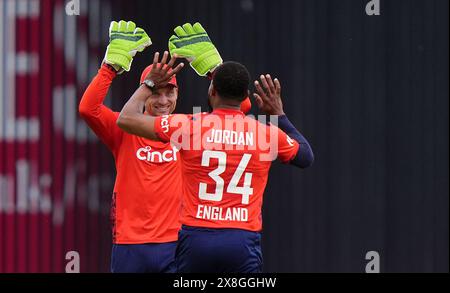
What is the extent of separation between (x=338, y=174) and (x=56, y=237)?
7.65 feet

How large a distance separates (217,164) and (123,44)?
1236 mm

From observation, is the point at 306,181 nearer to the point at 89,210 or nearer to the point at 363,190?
the point at 363,190

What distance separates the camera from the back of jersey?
4.72 meters

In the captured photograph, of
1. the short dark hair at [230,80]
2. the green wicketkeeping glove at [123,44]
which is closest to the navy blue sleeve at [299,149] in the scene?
the short dark hair at [230,80]

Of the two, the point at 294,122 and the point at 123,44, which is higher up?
the point at 123,44

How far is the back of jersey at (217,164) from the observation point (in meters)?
4.72

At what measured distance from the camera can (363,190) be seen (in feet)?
24.2

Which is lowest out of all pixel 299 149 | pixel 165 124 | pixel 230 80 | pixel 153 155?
pixel 153 155

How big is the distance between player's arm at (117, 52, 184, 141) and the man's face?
1.05 meters

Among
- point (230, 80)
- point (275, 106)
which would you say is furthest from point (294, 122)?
point (230, 80)

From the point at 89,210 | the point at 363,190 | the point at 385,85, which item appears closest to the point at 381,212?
the point at 363,190

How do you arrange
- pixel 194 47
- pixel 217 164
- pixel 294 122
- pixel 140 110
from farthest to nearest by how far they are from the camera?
pixel 294 122 → pixel 194 47 → pixel 140 110 → pixel 217 164

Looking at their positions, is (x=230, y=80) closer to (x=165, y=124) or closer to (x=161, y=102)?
(x=165, y=124)

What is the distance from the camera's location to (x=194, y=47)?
18.2 feet
